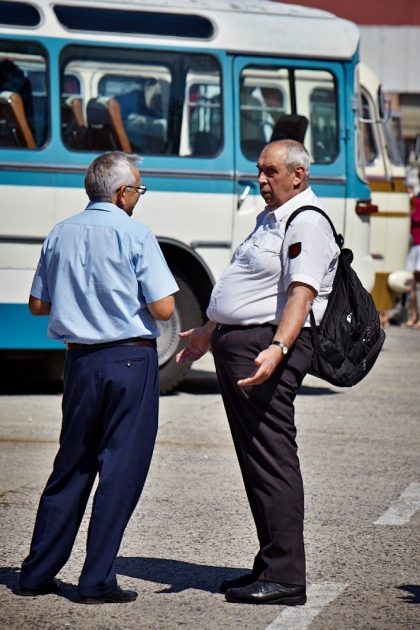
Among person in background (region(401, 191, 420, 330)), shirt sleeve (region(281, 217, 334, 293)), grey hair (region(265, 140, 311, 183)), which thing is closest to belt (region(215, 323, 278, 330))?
shirt sleeve (region(281, 217, 334, 293))

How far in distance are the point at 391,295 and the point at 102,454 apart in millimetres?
9294

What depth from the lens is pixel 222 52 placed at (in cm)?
955

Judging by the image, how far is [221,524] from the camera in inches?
217

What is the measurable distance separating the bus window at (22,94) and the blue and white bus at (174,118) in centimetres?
1

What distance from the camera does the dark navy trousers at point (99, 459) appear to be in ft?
13.8

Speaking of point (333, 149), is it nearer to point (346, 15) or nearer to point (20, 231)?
point (20, 231)

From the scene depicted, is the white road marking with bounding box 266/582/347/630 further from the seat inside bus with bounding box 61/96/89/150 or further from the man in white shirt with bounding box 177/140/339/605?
the seat inside bus with bounding box 61/96/89/150

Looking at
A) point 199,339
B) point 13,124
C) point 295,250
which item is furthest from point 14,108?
point 295,250

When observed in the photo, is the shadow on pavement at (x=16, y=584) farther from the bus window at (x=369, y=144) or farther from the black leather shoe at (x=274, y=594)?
the bus window at (x=369, y=144)

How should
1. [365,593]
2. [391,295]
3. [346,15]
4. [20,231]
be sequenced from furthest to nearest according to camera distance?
[346,15]
[391,295]
[20,231]
[365,593]

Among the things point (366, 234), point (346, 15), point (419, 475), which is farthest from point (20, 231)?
point (346, 15)

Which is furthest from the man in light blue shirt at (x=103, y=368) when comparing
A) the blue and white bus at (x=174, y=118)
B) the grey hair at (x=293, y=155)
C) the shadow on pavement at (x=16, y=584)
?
the blue and white bus at (x=174, y=118)

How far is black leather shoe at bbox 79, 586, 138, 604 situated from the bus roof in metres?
5.92

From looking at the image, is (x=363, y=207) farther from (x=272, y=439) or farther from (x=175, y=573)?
(x=272, y=439)
